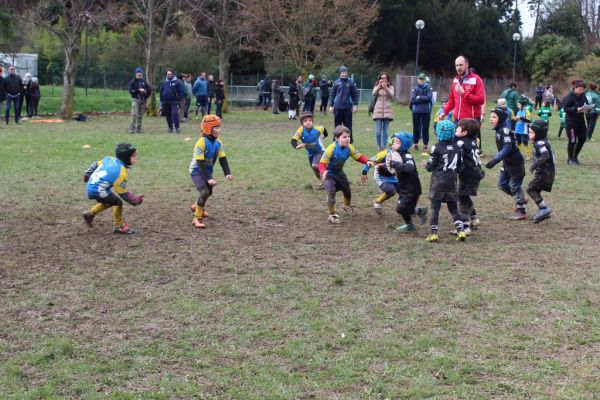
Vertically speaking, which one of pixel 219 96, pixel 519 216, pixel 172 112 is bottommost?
pixel 519 216

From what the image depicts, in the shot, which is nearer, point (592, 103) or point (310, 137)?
point (310, 137)

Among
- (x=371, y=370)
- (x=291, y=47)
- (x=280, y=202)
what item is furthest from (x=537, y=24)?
(x=371, y=370)

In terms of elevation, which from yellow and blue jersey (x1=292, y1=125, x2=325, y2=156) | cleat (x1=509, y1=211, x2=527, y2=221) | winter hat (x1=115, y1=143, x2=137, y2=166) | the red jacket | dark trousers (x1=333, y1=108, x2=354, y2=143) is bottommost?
cleat (x1=509, y1=211, x2=527, y2=221)

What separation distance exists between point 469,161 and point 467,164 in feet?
0.15

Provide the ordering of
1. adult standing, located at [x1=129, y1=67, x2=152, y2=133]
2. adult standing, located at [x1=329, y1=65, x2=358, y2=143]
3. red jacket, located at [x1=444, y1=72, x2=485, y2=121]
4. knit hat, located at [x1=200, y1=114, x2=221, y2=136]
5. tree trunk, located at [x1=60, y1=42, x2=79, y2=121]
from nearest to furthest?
knit hat, located at [x1=200, y1=114, x2=221, y2=136] < red jacket, located at [x1=444, y1=72, x2=485, y2=121] < adult standing, located at [x1=329, y1=65, x2=358, y2=143] < adult standing, located at [x1=129, y1=67, x2=152, y2=133] < tree trunk, located at [x1=60, y1=42, x2=79, y2=121]

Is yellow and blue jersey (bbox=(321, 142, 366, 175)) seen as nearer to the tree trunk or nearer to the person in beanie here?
the person in beanie

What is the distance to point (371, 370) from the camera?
528cm

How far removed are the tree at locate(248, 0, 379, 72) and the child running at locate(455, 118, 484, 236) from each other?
29740 millimetres

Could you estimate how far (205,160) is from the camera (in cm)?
1005

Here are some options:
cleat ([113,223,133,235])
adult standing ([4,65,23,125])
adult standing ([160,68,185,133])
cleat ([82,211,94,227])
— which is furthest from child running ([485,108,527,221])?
adult standing ([4,65,23,125])

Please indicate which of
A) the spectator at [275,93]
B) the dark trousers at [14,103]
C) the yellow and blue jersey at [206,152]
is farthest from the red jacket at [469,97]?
the spectator at [275,93]

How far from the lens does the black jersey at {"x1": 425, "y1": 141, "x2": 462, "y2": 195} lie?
921 cm

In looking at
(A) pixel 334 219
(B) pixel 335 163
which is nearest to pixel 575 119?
(B) pixel 335 163

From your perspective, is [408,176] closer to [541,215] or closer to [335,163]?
[335,163]
